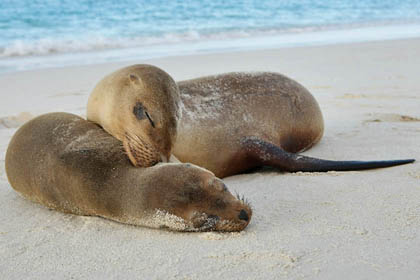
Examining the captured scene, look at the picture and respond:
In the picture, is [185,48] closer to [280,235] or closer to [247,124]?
[247,124]

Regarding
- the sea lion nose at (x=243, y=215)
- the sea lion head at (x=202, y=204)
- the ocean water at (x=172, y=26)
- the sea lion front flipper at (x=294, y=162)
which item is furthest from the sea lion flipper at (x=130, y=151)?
the ocean water at (x=172, y=26)

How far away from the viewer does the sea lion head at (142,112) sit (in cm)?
282

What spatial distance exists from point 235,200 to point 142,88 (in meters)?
0.79

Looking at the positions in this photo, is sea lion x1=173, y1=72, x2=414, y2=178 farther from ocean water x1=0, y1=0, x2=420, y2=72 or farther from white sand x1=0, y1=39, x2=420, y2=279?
ocean water x1=0, y1=0, x2=420, y2=72

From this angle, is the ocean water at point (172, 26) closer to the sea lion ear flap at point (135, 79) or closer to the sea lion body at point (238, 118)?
the sea lion body at point (238, 118)

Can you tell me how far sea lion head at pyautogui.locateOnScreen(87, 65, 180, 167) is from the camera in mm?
2816

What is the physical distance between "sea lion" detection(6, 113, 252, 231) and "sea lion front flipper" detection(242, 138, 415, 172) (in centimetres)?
109

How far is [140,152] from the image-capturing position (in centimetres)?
281

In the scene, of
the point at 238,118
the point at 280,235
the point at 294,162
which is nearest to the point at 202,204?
the point at 280,235

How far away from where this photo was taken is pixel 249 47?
Answer: 1234 centimetres

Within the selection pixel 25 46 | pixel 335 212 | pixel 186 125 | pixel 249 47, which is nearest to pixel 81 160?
pixel 186 125

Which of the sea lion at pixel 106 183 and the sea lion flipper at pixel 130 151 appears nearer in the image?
the sea lion at pixel 106 183

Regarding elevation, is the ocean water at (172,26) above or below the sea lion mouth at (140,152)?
below

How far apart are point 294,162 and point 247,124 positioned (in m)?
0.51
